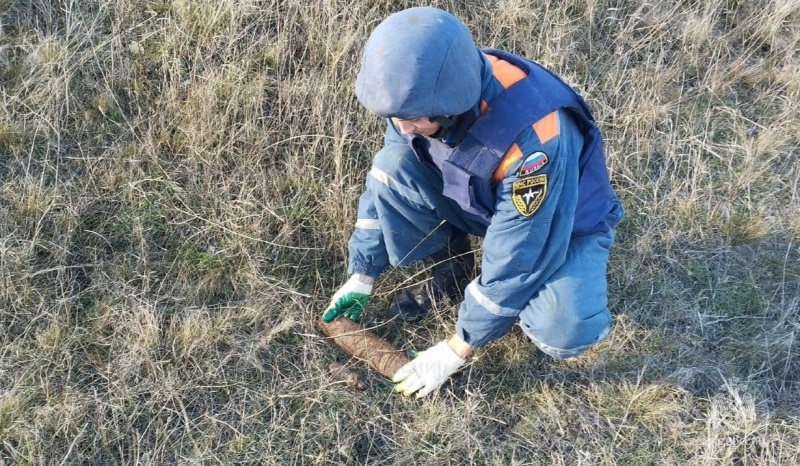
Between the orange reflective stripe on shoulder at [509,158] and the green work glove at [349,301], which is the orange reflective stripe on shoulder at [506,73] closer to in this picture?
the orange reflective stripe on shoulder at [509,158]

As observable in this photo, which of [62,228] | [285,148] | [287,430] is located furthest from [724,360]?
[62,228]

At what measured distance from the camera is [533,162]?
1956 millimetres

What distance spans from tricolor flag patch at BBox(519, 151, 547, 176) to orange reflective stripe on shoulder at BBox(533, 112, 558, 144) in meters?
0.04

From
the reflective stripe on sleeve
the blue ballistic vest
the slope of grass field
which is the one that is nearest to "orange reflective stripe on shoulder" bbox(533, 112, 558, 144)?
the blue ballistic vest

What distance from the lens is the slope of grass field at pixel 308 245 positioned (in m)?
2.38

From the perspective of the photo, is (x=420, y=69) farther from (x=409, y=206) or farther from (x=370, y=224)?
(x=370, y=224)

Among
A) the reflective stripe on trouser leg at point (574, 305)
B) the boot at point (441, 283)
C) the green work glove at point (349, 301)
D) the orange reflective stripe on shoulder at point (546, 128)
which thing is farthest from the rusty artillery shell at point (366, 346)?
the orange reflective stripe on shoulder at point (546, 128)

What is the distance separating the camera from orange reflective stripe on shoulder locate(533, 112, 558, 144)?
6.42 ft

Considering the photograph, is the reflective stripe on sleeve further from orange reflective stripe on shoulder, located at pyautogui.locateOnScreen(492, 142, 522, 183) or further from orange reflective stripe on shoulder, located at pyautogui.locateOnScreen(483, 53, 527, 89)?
orange reflective stripe on shoulder, located at pyautogui.locateOnScreen(483, 53, 527, 89)

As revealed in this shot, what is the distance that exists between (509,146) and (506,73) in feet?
0.73

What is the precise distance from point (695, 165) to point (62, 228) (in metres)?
2.66

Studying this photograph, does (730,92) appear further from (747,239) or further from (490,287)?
(490,287)

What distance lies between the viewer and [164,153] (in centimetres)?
288

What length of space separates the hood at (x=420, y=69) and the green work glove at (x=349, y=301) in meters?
0.95
